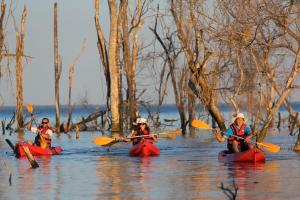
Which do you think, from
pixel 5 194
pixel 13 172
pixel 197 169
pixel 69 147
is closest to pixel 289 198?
pixel 5 194

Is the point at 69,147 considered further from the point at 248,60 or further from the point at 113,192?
the point at 113,192

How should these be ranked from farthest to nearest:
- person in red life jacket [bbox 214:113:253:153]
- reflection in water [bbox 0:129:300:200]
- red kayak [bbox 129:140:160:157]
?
red kayak [bbox 129:140:160:157]
person in red life jacket [bbox 214:113:253:153]
reflection in water [bbox 0:129:300:200]

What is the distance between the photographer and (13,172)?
1003 inches

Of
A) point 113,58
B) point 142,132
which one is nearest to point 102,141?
point 142,132

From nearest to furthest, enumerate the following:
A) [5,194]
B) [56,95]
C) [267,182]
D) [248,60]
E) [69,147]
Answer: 1. [5,194]
2. [267,182]
3. [69,147]
4. [248,60]
5. [56,95]

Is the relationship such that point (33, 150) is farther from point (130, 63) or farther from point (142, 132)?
point (130, 63)

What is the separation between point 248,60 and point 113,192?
2218 cm

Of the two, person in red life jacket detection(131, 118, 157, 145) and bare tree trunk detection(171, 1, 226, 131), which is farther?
bare tree trunk detection(171, 1, 226, 131)

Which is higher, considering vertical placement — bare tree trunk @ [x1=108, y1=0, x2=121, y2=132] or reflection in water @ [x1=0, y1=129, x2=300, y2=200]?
bare tree trunk @ [x1=108, y1=0, x2=121, y2=132]

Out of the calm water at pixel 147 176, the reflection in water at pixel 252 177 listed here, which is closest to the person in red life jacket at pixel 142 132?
the calm water at pixel 147 176

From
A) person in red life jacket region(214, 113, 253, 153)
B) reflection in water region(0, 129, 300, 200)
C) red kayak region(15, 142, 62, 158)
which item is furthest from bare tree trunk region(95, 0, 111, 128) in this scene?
person in red life jacket region(214, 113, 253, 153)

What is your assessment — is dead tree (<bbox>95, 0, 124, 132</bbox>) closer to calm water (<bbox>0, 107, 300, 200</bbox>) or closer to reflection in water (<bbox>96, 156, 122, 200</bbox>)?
calm water (<bbox>0, 107, 300, 200</bbox>)

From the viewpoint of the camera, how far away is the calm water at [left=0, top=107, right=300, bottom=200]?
19.4 meters

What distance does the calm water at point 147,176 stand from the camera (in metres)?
19.4
